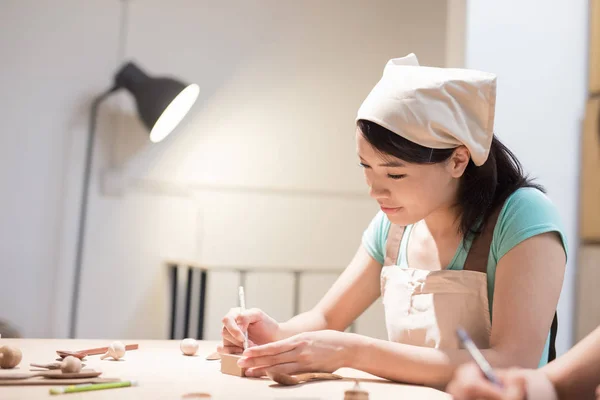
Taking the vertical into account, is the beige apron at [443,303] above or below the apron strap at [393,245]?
below

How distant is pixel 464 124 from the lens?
1.21 m

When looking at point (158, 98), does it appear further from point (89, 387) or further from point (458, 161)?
point (89, 387)

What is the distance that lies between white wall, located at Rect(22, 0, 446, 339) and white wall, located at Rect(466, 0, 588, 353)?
1.68m

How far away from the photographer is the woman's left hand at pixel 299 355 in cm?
107

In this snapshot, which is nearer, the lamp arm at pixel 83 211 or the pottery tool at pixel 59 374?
the pottery tool at pixel 59 374

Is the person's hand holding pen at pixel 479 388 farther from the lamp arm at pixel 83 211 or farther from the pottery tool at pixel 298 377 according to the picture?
the lamp arm at pixel 83 211

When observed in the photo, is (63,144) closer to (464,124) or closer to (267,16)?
(267,16)

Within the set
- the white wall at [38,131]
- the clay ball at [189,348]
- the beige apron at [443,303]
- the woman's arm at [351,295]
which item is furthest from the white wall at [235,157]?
the beige apron at [443,303]

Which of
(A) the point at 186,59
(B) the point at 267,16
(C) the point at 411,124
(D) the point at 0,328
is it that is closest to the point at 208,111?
(A) the point at 186,59

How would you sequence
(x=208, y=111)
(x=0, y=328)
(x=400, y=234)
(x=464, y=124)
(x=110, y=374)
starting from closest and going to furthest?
(x=110, y=374) → (x=464, y=124) → (x=400, y=234) → (x=0, y=328) → (x=208, y=111)

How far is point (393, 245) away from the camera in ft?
4.80

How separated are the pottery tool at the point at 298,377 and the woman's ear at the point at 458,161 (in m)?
0.45

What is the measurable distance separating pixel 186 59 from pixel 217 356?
230 centimetres

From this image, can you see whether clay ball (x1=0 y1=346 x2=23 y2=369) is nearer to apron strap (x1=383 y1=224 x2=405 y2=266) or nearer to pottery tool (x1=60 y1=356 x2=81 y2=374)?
pottery tool (x1=60 y1=356 x2=81 y2=374)
